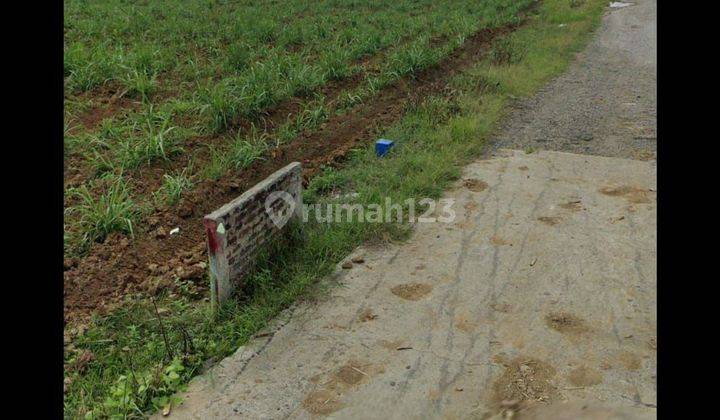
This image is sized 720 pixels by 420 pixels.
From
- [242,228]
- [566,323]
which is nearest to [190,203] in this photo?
[242,228]

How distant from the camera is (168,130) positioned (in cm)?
578

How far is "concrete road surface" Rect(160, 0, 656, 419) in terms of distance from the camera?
293 centimetres

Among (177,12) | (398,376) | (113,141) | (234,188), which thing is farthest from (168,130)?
(177,12)

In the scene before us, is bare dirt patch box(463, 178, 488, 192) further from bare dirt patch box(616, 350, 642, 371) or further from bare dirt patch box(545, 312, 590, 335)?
bare dirt patch box(616, 350, 642, 371)

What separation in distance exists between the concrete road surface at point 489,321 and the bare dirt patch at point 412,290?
0.4 inches

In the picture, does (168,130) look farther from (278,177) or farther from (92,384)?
(92,384)

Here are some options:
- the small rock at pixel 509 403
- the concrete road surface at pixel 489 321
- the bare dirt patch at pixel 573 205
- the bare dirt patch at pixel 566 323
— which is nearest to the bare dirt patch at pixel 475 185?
the concrete road surface at pixel 489 321

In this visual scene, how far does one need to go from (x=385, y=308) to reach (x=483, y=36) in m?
7.86

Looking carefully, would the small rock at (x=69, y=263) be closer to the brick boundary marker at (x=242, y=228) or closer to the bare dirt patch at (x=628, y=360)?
the brick boundary marker at (x=242, y=228)

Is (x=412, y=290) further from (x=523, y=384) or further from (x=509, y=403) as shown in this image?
(x=509, y=403)

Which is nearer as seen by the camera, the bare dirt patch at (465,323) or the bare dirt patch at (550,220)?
the bare dirt patch at (465,323)

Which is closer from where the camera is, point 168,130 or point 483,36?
point 168,130

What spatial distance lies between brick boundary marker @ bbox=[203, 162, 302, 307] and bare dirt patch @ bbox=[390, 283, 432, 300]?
81 cm

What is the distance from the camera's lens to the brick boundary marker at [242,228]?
3.48m
